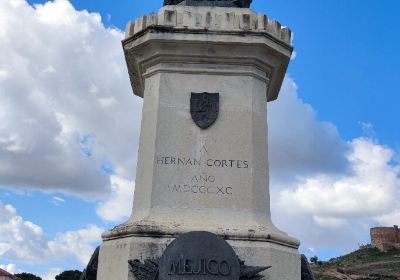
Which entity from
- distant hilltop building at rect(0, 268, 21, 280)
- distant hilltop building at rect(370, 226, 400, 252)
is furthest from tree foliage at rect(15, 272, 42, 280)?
distant hilltop building at rect(370, 226, 400, 252)

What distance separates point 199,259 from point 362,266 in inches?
2904

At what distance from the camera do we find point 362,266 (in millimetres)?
74938

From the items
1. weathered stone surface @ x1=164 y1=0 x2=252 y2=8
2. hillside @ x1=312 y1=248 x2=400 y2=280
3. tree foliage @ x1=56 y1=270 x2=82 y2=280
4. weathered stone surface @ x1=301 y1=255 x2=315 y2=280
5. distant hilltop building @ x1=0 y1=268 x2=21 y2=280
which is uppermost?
hillside @ x1=312 y1=248 x2=400 y2=280

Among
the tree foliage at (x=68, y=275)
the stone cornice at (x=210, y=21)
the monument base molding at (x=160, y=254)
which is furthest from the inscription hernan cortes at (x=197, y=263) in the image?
the tree foliage at (x=68, y=275)

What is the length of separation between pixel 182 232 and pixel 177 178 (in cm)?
69

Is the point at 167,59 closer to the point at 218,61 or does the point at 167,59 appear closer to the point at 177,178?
the point at 218,61

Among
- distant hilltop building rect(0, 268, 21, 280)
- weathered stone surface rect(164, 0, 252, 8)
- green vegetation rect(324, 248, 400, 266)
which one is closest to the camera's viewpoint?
weathered stone surface rect(164, 0, 252, 8)

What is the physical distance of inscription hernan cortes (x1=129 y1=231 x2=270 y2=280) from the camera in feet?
18.7

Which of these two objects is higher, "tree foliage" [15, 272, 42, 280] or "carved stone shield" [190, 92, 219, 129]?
"tree foliage" [15, 272, 42, 280]

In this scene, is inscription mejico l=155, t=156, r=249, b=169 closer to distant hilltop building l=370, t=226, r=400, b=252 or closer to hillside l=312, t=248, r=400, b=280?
hillside l=312, t=248, r=400, b=280

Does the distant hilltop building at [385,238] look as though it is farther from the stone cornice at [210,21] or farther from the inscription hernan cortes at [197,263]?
the inscription hernan cortes at [197,263]

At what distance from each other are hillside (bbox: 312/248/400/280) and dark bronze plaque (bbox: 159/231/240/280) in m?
58.5

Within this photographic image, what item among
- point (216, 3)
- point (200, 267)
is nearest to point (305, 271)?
point (200, 267)

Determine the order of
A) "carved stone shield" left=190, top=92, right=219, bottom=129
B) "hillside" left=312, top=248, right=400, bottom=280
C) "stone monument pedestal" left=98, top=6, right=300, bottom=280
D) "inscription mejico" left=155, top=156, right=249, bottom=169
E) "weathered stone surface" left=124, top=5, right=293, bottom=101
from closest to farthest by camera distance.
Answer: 1. "stone monument pedestal" left=98, top=6, right=300, bottom=280
2. "inscription mejico" left=155, top=156, right=249, bottom=169
3. "carved stone shield" left=190, top=92, right=219, bottom=129
4. "weathered stone surface" left=124, top=5, right=293, bottom=101
5. "hillside" left=312, top=248, right=400, bottom=280
